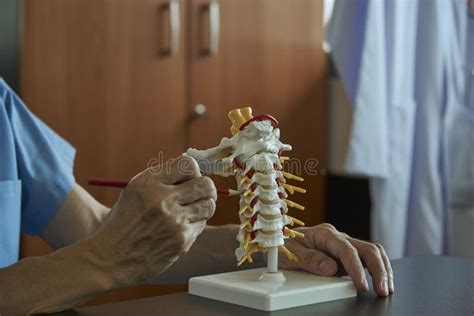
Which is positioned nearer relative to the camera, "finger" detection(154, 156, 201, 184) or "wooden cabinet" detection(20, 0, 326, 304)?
"finger" detection(154, 156, 201, 184)

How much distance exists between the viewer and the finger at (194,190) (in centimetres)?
82

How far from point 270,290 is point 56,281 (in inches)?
9.2

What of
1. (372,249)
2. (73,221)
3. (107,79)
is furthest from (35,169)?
(107,79)

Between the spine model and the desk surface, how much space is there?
9 centimetres

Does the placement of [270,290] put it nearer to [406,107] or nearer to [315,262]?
[315,262]

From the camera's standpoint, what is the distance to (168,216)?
816 millimetres

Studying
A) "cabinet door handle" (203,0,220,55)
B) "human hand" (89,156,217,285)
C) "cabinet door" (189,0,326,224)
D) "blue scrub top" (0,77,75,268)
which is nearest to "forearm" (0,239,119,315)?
"human hand" (89,156,217,285)

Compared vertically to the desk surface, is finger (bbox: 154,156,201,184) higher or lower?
higher

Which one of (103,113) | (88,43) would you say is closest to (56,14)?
(88,43)

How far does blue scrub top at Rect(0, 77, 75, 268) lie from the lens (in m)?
1.25

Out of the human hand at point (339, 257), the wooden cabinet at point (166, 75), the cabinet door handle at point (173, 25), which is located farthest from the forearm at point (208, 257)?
the cabinet door handle at point (173, 25)

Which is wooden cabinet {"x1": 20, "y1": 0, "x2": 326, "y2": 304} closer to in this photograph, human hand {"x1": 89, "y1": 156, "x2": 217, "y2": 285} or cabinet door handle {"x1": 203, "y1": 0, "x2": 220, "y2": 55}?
cabinet door handle {"x1": 203, "y1": 0, "x2": 220, "y2": 55}

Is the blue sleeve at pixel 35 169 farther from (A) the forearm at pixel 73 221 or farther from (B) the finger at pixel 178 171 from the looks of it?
(B) the finger at pixel 178 171

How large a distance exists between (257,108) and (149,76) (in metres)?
0.41
